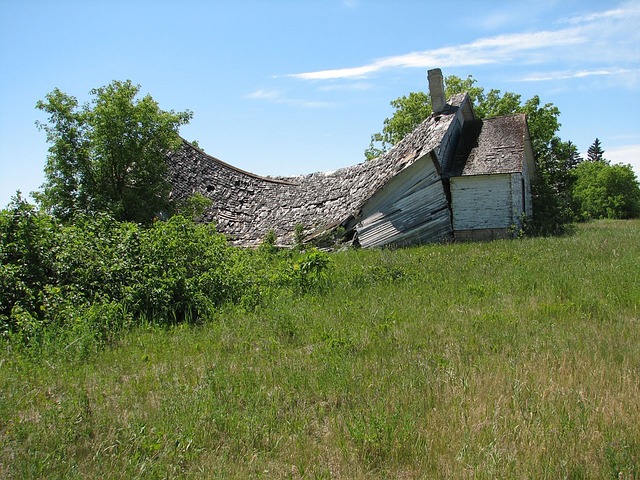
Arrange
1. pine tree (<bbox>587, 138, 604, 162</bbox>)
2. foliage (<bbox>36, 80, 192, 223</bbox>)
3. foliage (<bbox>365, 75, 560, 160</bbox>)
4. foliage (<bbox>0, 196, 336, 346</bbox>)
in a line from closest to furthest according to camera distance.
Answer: foliage (<bbox>0, 196, 336, 346</bbox>) → foliage (<bbox>36, 80, 192, 223</bbox>) → foliage (<bbox>365, 75, 560, 160</bbox>) → pine tree (<bbox>587, 138, 604, 162</bbox>)

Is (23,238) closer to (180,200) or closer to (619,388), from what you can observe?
(619,388)

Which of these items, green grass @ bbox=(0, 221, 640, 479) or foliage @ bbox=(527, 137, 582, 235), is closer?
green grass @ bbox=(0, 221, 640, 479)

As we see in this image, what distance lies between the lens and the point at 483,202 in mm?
20766

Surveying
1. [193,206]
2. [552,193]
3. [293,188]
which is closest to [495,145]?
[552,193]

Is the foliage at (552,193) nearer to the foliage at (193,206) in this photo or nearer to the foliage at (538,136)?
the foliage at (538,136)

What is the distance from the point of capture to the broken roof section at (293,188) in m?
21.1

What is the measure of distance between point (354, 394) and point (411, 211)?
1505 centimetres

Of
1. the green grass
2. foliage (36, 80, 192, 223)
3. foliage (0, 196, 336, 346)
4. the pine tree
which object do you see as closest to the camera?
the green grass

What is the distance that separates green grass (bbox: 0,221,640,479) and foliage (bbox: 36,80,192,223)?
1134 cm

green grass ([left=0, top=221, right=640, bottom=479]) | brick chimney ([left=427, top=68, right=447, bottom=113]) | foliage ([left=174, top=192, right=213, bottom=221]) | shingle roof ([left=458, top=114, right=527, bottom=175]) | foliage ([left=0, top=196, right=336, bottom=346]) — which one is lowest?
green grass ([left=0, top=221, right=640, bottom=479])

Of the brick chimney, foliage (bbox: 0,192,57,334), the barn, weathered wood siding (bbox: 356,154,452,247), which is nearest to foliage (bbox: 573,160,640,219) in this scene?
the barn

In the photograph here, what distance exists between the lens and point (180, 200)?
2198 cm

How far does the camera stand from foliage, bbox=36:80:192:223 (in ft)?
60.6

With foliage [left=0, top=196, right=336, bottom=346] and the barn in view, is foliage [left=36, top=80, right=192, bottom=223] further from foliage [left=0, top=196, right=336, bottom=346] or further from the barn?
foliage [left=0, top=196, right=336, bottom=346]
